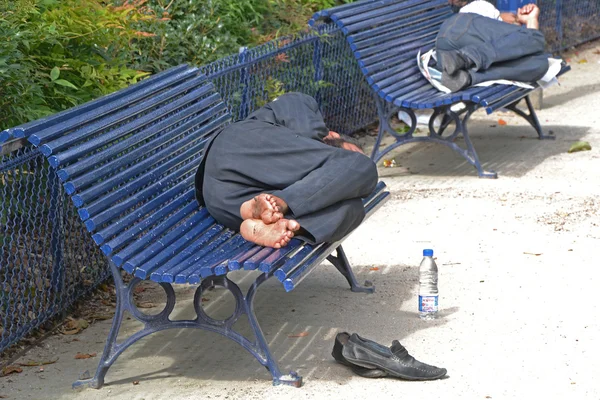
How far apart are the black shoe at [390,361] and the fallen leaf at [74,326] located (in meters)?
1.51

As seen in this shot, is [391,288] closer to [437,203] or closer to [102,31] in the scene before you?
[437,203]

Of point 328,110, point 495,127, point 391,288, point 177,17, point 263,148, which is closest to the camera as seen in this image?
point 263,148

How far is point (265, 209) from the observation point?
4578 millimetres

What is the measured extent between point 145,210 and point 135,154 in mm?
294

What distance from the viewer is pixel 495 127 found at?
391 inches

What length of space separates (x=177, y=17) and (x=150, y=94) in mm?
2860

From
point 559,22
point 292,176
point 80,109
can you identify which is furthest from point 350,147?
point 559,22

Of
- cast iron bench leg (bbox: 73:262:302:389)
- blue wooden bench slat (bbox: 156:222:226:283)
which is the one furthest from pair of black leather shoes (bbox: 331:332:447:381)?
blue wooden bench slat (bbox: 156:222:226:283)

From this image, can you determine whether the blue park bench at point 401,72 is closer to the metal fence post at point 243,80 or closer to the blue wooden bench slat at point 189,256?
the metal fence post at point 243,80

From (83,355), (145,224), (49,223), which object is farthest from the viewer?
(49,223)

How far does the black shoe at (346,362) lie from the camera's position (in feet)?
14.9

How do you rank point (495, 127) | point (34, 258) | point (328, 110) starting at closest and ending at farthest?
point (34, 258) → point (328, 110) → point (495, 127)

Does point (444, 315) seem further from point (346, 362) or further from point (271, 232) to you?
point (271, 232)

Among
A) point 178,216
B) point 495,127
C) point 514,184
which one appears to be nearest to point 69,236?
point 178,216
